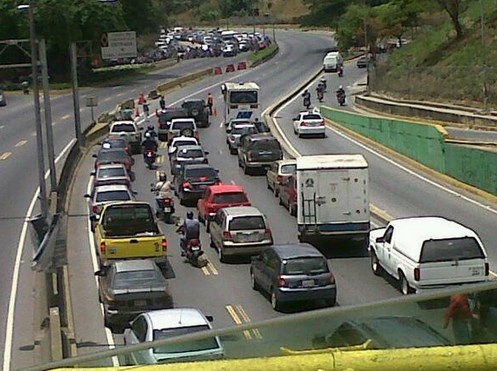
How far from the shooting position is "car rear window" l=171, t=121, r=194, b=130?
52594 mm

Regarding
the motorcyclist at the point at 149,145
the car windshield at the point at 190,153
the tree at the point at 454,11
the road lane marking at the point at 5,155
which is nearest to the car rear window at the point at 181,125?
the motorcyclist at the point at 149,145

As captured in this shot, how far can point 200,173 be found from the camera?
3600 centimetres

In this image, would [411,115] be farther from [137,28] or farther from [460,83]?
[137,28]

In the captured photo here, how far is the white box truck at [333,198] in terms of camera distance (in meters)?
26.6

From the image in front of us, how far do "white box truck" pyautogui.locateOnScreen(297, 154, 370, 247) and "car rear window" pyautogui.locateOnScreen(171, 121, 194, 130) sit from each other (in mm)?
25889

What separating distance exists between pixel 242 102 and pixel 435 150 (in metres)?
19.2

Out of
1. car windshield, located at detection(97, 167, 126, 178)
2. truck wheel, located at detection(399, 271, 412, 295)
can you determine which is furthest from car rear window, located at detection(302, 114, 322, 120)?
truck wheel, located at detection(399, 271, 412, 295)

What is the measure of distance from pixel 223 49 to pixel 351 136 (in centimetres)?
8512

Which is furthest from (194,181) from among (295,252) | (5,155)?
(5,155)

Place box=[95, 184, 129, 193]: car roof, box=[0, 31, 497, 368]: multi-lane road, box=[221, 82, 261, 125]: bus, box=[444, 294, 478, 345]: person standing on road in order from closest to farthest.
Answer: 1. box=[444, 294, 478, 345]: person standing on road
2. box=[0, 31, 497, 368]: multi-lane road
3. box=[95, 184, 129, 193]: car roof
4. box=[221, 82, 261, 125]: bus

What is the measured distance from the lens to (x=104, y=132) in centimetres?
5956

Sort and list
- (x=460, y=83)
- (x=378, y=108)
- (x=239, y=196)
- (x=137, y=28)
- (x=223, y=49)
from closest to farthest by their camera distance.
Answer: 1. (x=239, y=196)
2. (x=460, y=83)
3. (x=378, y=108)
4. (x=137, y=28)
5. (x=223, y=49)

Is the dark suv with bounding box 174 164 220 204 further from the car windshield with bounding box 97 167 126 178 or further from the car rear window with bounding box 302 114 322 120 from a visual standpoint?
the car rear window with bounding box 302 114 322 120

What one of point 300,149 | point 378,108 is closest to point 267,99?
point 378,108
